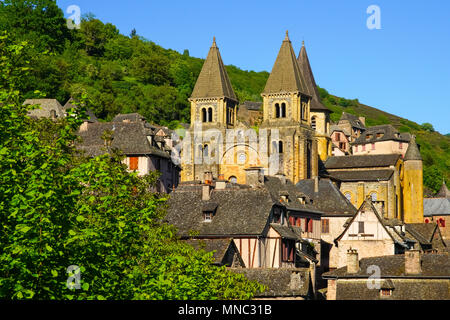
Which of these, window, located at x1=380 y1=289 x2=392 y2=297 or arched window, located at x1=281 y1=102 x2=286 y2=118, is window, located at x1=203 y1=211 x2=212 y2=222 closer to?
window, located at x1=380 y1=289 x2=392 y2=297

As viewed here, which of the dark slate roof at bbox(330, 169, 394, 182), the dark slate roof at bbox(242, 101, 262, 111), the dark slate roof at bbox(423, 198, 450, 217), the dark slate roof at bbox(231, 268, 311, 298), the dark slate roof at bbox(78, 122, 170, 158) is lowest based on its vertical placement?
the dark slate roof at bbox(231, 268, 311, 298)

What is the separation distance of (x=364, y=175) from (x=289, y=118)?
10468 mm

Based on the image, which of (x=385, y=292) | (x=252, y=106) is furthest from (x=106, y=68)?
(x=385, y=292)

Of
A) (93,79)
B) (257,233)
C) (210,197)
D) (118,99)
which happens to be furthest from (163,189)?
(93,79)

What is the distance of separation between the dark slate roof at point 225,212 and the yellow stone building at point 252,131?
35.3 m

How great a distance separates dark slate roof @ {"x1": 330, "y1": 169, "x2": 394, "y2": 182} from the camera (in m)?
91.1

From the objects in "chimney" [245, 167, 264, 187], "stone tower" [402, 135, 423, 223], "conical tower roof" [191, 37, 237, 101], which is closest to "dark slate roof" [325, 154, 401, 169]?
"stone tower" [402, 135, 423, 223]

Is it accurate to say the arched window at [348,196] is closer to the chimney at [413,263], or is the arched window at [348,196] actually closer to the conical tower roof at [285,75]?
the conical tower roof at [285,75]

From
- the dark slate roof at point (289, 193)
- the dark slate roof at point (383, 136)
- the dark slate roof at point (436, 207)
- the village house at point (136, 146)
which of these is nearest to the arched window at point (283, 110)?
the dark slate roof at point (289, 193)

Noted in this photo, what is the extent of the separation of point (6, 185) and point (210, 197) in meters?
33.2

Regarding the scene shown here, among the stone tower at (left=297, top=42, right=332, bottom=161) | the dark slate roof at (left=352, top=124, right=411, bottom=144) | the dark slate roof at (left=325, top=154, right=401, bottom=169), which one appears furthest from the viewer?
the dark slate roof at (left=352, top=124, right=411, bottom=144)

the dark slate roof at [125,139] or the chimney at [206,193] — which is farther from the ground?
the dark slate roof at [125,139]

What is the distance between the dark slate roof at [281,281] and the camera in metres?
41.1

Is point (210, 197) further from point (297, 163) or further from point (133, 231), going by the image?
point (297, 163)
